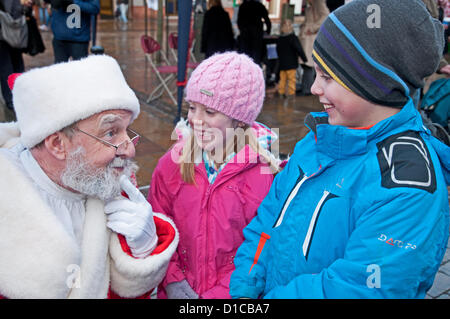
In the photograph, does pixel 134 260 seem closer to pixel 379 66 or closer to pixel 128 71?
pixel 379 66

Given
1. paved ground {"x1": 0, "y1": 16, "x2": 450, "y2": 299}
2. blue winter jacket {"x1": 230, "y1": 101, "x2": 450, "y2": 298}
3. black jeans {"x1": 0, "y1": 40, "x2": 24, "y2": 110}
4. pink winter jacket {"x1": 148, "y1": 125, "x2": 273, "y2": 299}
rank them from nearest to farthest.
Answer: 1. blue winter jacket {"x1": 230, "y1": 101, "x2": 450, "y2": 298}
2. pink winter jacket {"x1": 148, "y1": 125, "x2": 273, "y2": 299}
3. paved ground {"x1": 0, "y1": 16, "x2": 450, "y2": 299}
4. black jeans {"x1": 0, "y1": 40, "x2": 24, "y2": 110}

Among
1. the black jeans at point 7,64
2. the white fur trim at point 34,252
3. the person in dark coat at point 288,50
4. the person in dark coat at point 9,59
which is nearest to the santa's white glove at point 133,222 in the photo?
the white fur trim at point 34,252

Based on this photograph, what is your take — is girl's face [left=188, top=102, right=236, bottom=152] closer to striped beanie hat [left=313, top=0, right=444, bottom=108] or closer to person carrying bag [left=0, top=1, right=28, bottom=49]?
striped beanie hat [left=313, top=0, right=444, bottom=108]

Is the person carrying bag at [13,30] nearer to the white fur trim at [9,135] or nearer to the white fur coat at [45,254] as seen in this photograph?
the white fur trim at [9,135]

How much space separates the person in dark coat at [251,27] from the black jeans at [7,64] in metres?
4.36

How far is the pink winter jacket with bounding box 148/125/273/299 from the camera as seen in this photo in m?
1.89

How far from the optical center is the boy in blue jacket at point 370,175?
3.66 ft

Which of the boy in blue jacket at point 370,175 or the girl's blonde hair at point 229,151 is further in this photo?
the girl's blonde hair at point 229,151

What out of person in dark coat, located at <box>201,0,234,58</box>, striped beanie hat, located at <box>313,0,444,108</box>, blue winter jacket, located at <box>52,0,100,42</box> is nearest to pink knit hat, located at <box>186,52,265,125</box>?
striped beanie hat, located at <box>313,0,444,108</box>

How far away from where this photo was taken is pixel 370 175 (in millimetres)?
1208

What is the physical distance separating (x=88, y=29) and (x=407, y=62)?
5.90 m

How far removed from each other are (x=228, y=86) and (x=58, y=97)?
85 cm

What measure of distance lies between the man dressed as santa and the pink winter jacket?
1.06 feet
